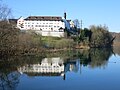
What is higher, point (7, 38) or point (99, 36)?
point (99, 36)

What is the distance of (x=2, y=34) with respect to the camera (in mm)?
36344

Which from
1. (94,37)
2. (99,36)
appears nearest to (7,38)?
(94,37)

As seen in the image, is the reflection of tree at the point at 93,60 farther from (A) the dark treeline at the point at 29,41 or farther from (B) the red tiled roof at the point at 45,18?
(B) the red tiled roof at the point at 45,18

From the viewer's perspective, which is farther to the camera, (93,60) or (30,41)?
(30,41)

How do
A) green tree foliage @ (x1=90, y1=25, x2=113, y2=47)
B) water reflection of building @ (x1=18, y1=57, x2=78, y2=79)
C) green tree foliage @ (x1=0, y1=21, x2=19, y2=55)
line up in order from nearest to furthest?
water reflection of building @ (x1=18, y1=57, x2=78, y2=79) → green tree foliage @ (x1=0, y1=21, x2=19, y2=55) → green tree foliage @ (x1=90, y1=25, x2=113, y2=47)

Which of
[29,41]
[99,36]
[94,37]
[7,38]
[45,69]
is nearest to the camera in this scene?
[45,69]

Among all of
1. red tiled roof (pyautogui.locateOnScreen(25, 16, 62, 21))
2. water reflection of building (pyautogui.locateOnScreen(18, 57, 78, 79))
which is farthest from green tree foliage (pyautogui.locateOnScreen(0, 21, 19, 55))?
red tiled roof (pyautogui.locateOnScreen(25, 16, 62, 21))

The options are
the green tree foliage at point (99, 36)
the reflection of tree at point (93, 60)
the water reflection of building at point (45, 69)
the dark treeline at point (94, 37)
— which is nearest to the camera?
the water reflection of building at point (45, 69)

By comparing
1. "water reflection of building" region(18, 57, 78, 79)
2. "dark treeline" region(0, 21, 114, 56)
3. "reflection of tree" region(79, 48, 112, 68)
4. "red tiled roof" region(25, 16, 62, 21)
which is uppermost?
"red tiled roof" region(25, 16, 62, 21)

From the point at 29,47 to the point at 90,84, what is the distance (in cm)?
3025

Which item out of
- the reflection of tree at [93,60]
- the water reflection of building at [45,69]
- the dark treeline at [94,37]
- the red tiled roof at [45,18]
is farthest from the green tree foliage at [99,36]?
the water reflection of building at [45,69]

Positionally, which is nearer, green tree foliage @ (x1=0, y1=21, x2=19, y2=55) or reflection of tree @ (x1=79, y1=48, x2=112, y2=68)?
reflection of tree @ (x1=79, y1=48, x2=112, y2=68)

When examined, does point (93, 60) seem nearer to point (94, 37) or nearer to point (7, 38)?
point (7, 38)

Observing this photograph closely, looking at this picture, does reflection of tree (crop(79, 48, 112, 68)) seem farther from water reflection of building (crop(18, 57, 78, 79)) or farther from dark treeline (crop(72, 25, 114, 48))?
dark treeline (crop(72, 25, 114, 48))
